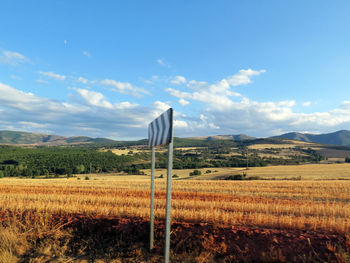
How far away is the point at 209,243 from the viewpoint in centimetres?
638

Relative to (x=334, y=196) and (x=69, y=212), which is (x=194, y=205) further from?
(x=334, y=196)

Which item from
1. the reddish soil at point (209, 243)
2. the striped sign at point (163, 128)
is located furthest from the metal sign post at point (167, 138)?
the reddish soil at point (209, 243)

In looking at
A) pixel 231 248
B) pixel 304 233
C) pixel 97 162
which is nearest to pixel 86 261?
pixel 231 248

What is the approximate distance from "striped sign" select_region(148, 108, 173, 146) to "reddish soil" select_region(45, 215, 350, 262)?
113 inches

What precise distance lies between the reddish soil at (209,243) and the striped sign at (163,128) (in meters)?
2.88

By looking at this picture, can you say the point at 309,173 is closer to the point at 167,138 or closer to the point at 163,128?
the point at 163,128

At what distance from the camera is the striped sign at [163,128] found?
529 centimetres

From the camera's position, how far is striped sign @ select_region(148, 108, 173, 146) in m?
5.29

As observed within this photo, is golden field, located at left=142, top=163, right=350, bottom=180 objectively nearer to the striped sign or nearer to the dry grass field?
the dry grass field

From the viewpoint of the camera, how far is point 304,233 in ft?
22.4

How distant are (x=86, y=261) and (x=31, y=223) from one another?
3.29 m

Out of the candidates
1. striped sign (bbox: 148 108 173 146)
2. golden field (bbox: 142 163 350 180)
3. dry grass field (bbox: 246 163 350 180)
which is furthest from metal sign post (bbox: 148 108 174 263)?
dry grass field (bbox: 246 163 350 180)

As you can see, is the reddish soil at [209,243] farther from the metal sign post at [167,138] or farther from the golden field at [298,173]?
the golden field at [298,173]

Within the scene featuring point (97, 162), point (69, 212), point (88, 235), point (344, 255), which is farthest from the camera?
point (97, 162)
